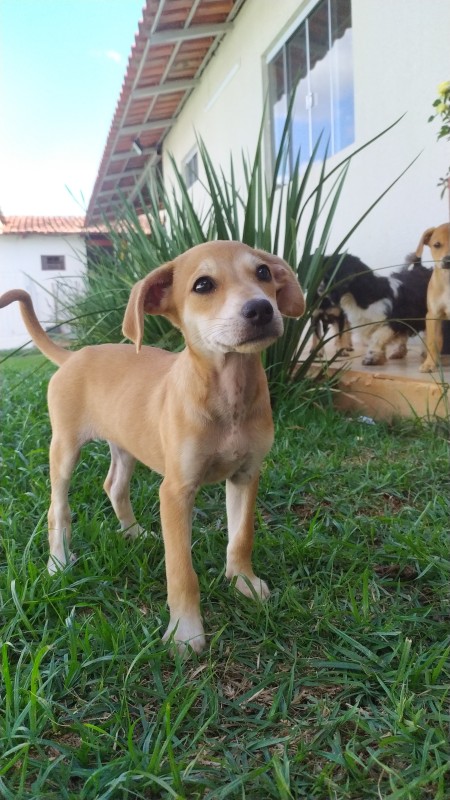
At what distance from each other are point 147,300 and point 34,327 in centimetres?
76

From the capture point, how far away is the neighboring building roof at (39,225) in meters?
16.3

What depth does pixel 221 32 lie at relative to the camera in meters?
8.41

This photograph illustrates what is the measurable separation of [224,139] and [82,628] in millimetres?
9100

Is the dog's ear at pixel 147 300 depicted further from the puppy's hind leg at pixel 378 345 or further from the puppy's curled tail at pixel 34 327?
the puppy's hind leg at pixel 378 345

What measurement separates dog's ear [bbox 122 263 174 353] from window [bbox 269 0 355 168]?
12.2 feet

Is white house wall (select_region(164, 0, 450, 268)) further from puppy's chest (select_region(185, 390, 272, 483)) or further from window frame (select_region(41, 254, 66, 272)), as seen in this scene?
window frame (select_region(41, 254, 66, 272))

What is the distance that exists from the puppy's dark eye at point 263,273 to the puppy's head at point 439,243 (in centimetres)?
232

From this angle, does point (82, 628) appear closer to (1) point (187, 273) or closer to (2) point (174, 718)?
(2) point (174, 718)

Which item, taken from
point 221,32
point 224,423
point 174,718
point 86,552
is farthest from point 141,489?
point 221,32

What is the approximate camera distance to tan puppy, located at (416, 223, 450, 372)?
3955 millimetres

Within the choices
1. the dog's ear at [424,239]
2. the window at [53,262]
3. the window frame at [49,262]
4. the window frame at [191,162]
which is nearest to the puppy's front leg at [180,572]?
the dog's ear at [424,239]

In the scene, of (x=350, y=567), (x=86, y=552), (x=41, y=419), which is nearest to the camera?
(x=350, y=567)

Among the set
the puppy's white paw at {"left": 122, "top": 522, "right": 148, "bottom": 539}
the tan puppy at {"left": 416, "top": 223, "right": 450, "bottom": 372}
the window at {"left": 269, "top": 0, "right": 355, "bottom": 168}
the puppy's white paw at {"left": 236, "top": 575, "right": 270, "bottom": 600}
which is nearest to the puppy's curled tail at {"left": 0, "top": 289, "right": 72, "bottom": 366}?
the puppy's white paw at {"left": 122, "top": 522, "right": 148, "bottom": 539}

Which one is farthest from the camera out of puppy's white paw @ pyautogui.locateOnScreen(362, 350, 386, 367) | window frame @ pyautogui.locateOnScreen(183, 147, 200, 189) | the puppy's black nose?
window frame @ pyautogui.locateOnScreen(183, 147, 200, 189)
